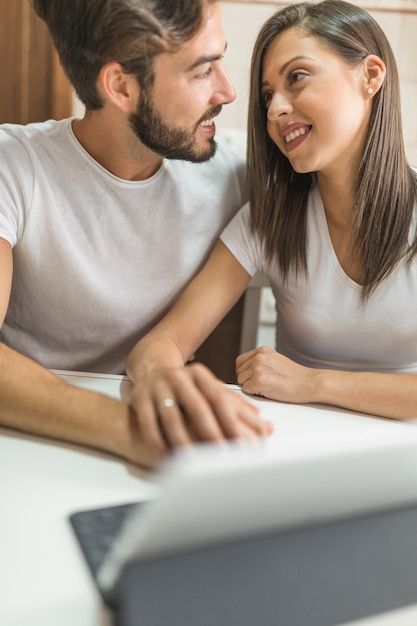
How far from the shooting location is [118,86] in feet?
4.04

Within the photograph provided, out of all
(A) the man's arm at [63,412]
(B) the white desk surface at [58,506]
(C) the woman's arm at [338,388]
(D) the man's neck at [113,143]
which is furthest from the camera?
(D) the man's neck at [113,143]

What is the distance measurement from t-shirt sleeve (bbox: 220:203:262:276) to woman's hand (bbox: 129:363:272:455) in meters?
0.55

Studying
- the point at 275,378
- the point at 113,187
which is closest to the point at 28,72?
the point at 113,187

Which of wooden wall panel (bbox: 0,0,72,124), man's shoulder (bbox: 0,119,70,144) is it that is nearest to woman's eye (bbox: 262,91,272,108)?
man's shoulder (bbox: 0,119,70,144)

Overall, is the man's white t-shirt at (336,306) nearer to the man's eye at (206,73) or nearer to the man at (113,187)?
the man at (113,187)

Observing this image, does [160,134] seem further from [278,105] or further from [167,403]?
[167,403]

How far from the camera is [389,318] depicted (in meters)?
1.29

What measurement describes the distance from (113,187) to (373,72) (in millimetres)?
561

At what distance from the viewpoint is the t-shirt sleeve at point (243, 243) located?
134 cm

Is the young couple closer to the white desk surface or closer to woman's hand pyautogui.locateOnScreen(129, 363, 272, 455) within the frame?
the white desk surface

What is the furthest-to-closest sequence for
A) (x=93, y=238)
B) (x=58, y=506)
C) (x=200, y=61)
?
(x=93, y=238) → (x=200, y=61) → (x=58, y=506)

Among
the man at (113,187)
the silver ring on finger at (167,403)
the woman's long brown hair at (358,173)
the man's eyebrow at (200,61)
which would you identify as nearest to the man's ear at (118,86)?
the man at (113,187)

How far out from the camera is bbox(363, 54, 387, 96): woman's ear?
1228mm

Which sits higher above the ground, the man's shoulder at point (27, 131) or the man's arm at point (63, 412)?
the man's shoulder at point (27, 131)
